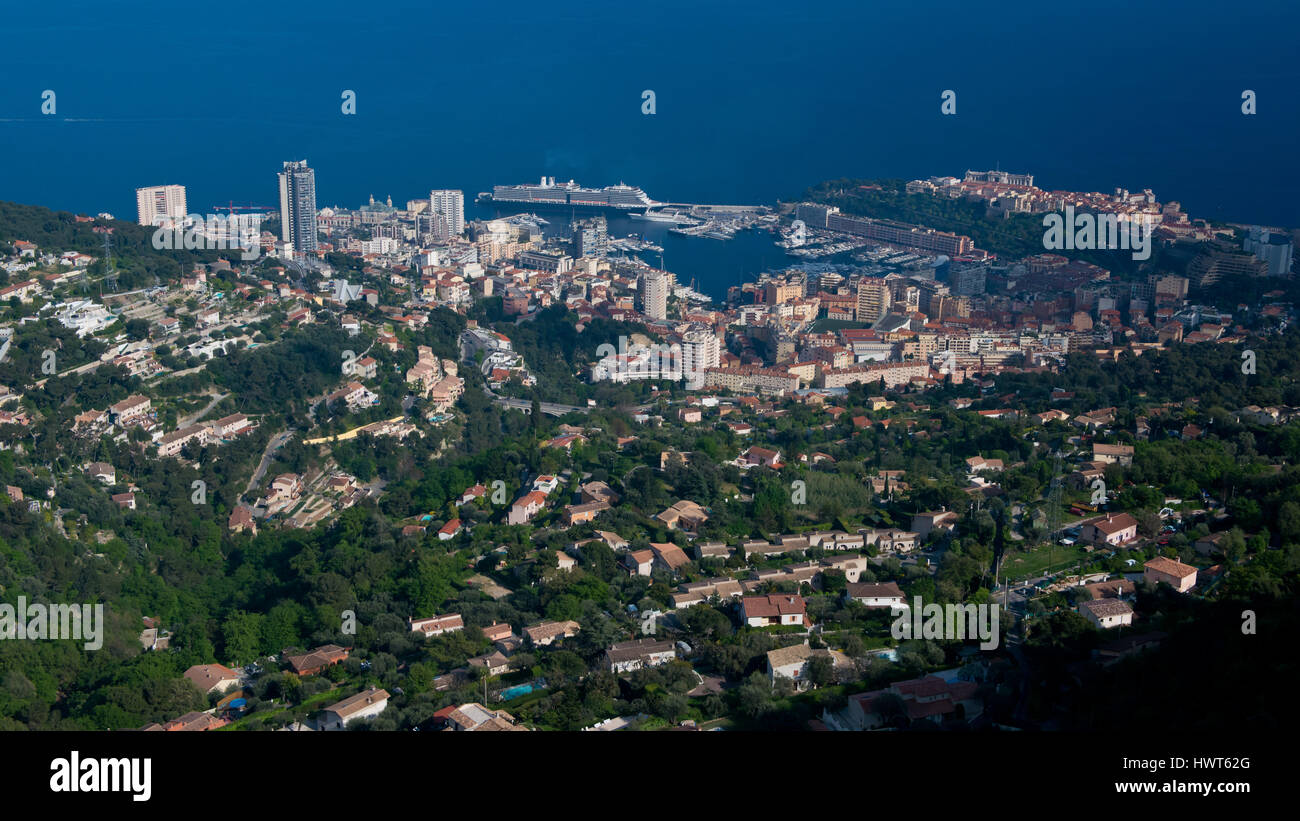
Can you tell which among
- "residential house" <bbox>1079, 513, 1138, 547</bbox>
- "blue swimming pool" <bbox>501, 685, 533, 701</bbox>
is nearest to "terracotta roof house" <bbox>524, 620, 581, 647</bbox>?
"blue swimming pool" <bbox>501, 685, 533, 701</bbox>

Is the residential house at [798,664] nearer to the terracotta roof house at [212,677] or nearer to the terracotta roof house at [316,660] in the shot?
the terracotta roof house at [316,660]

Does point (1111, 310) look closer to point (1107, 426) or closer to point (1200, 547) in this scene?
point (1107, 426)

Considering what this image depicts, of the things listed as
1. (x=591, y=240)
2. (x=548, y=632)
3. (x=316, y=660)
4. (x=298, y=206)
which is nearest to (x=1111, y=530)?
(x=548, y=632)

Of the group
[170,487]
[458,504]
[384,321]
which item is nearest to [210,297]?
[384,321]

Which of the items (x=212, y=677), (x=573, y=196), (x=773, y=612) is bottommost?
(x=212, y=677)

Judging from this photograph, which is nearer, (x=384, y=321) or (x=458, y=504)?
(x=458, y=504)

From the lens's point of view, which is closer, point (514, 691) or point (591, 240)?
point (514, 691)

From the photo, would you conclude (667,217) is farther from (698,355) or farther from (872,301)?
(698,355)
